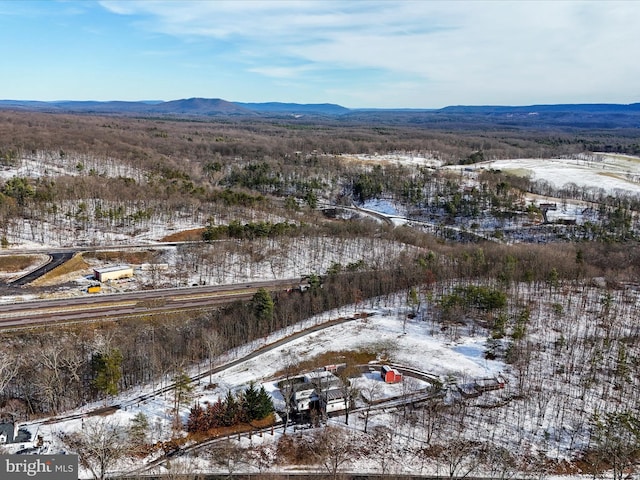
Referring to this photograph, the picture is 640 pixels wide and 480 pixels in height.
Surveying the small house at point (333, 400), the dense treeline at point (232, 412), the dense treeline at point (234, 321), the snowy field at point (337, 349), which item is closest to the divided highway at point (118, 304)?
the dense treeline at point (234, 321)

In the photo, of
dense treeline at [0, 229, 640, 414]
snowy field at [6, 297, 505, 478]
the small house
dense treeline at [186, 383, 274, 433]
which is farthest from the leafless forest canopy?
dense treeline at [186, 383, 274, 433]

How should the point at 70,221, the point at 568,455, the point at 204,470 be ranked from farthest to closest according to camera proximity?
the point at 70,221
the point at 568,455
the point at 204,470

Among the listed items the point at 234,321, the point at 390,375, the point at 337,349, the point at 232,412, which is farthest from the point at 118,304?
the point at 390,375

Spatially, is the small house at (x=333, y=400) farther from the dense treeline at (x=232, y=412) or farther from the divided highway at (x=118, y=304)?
the divided highway at (x=118, y=304)

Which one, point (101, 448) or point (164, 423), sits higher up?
point (101, 448)

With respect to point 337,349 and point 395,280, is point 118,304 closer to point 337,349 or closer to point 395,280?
point 337,349

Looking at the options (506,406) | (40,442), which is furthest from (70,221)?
(506,406)

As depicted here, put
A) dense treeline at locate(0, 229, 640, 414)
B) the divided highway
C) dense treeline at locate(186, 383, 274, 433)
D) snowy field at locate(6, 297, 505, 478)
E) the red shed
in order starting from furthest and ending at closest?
the divided highway
the red shed
dense treeline at locate(0, 229, 640, 414)
dense treeline at locate(186, 383, 274, 433)
snowy field at locate(6, 297, 505, 478)

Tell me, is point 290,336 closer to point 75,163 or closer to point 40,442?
point 40,442

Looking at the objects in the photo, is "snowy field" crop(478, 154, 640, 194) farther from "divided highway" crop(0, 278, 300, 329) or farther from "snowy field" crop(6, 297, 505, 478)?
"divided highway" crop(0, 278, 300, 329)

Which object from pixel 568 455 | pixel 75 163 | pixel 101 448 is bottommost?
pixel 568 455

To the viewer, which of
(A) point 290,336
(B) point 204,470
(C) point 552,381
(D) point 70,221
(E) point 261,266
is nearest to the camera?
(B) point 204,470
